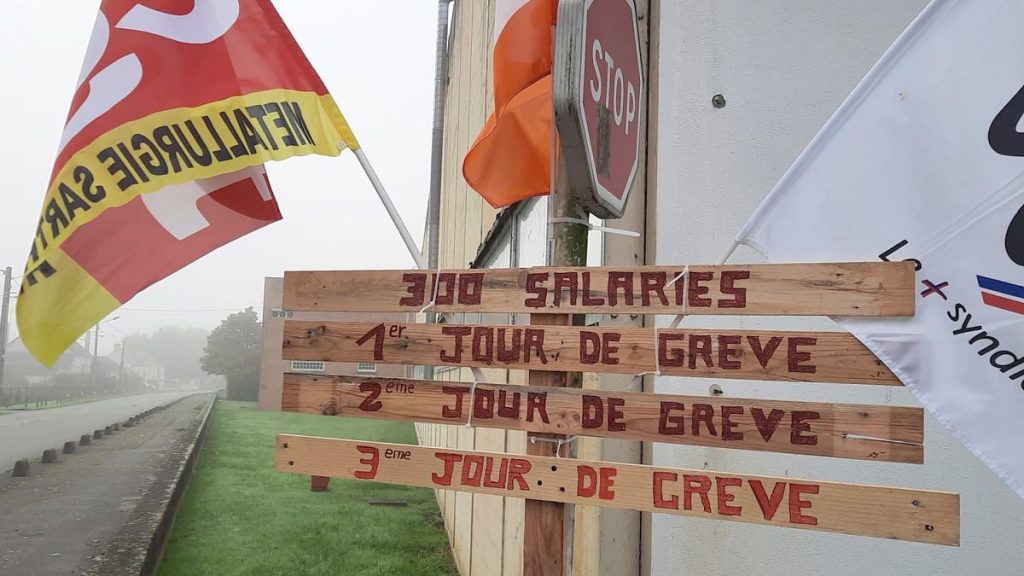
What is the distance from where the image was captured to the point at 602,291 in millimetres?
2236

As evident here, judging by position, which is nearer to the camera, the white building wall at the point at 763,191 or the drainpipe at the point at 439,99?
the white building wall at the point at 763,191

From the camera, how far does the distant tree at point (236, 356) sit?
83750mm

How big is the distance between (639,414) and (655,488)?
205 mm

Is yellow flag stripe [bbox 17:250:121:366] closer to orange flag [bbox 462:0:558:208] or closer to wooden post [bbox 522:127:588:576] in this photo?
orange flag [bbox 462:0:558:208]

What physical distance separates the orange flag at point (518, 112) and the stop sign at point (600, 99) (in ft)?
1.10

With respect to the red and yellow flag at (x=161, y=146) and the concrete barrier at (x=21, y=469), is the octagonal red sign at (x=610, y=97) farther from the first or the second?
the concrete barrier at (x=21, y=469)

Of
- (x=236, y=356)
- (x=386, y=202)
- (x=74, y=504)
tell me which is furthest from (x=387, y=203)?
(x=236, y=356)

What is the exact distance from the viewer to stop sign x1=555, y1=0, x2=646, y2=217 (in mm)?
2098

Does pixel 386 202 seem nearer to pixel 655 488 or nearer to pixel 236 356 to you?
pixel 655 488

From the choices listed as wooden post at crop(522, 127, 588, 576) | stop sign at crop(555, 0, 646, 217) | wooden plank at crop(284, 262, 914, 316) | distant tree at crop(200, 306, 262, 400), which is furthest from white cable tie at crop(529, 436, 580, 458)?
distant tree at crop(200, 306, 262, 400)

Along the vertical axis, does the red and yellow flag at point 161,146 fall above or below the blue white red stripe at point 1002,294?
above

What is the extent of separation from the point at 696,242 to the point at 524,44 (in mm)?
1137

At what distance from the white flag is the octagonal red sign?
0.54 meters

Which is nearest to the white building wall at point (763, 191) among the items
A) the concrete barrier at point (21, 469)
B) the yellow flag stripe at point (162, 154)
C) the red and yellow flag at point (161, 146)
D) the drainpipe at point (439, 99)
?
the red and yellow flag at point (161, 146)
